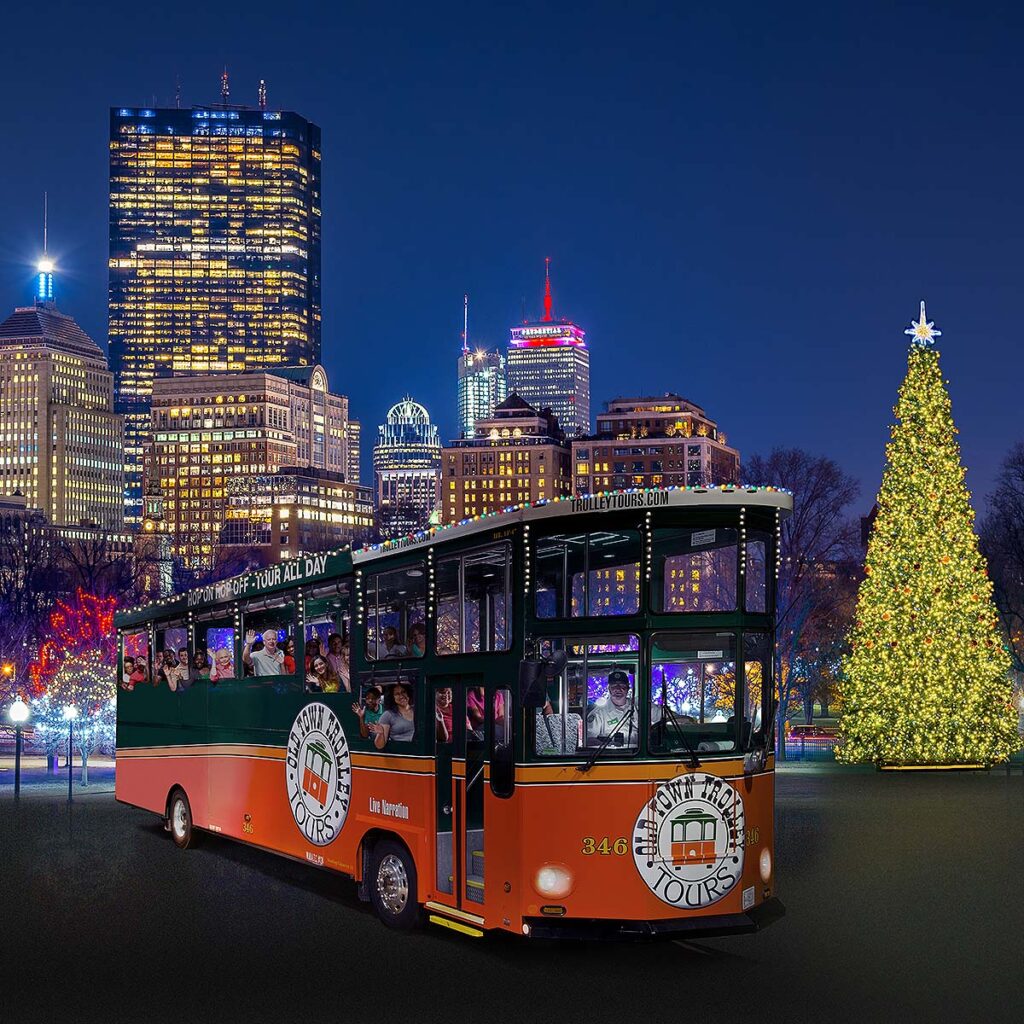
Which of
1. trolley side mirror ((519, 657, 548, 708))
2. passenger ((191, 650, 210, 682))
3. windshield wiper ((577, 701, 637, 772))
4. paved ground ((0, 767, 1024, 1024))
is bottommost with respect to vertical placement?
paved ground ((0, 767, 1024, 1024))

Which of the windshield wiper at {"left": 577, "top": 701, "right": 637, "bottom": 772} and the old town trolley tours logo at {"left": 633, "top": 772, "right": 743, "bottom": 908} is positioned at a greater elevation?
the windshield wiper at {"left": 577, "top": 701, "right": 637, "bottom": 772}

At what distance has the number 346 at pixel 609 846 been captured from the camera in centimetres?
1221

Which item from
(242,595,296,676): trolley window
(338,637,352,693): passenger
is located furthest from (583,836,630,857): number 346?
(242,595,296,676): trolley window

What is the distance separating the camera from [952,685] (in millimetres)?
34344

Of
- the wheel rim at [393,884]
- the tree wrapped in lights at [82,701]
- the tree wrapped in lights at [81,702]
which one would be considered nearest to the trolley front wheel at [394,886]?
the wheel rim at [393,884]

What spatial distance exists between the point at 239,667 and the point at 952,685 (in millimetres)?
20533

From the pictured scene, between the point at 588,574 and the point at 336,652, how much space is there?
429cm

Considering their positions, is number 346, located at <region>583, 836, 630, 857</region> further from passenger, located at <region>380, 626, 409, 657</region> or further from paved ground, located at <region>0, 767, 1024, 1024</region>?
passenger, located at <region>380, 626, 409, 657</region>

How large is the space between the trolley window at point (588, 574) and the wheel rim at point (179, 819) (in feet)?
34.0

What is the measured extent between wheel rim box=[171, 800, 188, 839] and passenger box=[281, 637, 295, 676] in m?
4.94

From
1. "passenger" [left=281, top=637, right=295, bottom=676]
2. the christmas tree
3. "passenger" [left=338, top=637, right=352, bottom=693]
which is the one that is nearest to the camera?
"passenger" [left=338, top=637, right=352, bottom=693]

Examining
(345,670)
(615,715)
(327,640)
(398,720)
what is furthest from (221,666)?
(615,715)

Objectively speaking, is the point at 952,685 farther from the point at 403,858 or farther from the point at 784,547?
the point at 403,858

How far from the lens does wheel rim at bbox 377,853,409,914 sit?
14273 mm
